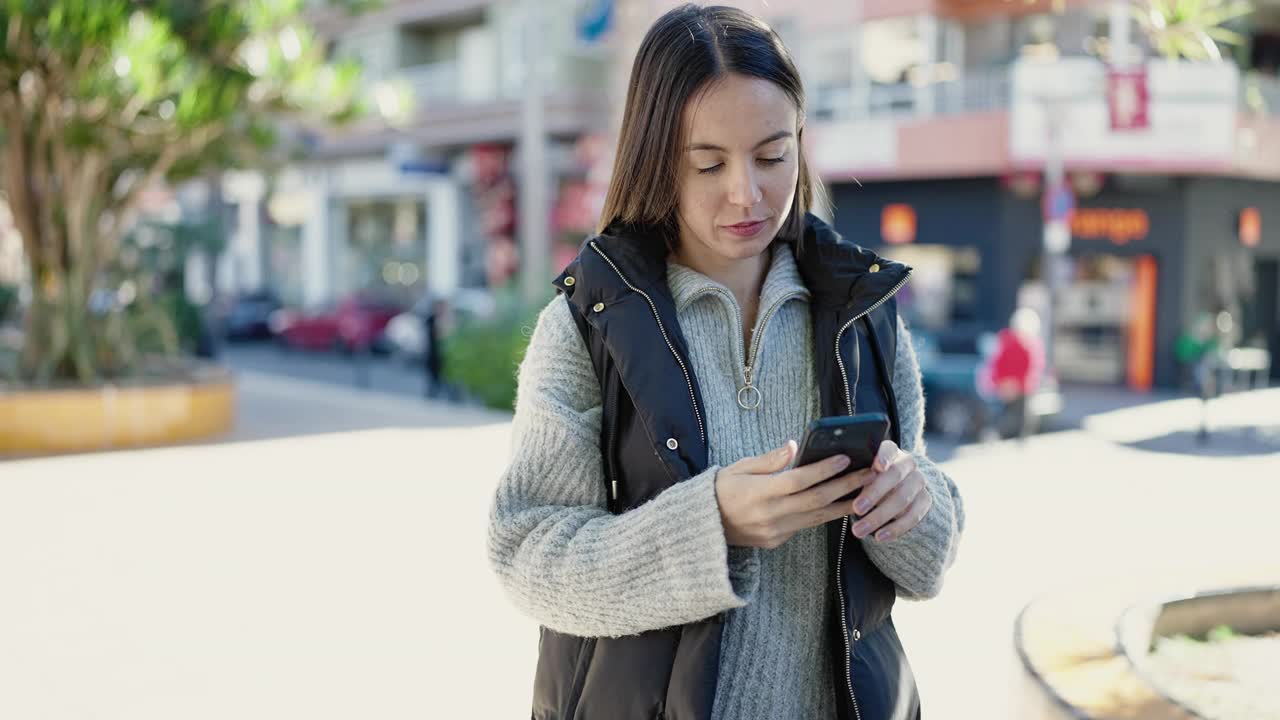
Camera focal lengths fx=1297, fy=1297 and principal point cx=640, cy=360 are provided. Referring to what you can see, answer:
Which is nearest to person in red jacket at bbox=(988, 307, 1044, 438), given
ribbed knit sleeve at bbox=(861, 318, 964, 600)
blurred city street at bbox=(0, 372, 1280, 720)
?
blurred city street at bbox=(0, 372, 1280, 720)

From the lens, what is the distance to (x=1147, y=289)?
74.3ft

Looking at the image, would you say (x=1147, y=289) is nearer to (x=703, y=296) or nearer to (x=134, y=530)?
(x=134, y=530)

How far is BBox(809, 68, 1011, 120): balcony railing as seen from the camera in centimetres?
2267

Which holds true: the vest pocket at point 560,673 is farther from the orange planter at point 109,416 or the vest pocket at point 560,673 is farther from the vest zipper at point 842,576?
the orange planter at point 109,416

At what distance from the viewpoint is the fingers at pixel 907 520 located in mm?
1766

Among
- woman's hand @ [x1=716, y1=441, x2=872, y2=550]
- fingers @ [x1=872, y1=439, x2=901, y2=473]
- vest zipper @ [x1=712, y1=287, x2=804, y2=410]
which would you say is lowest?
woman's hand @ [x1=716, y1=441, x2=872, y2=550]

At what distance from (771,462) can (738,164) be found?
1.47ft

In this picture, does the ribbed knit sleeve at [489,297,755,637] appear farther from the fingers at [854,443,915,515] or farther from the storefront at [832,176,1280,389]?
the storefront at [832,176,1280,389]

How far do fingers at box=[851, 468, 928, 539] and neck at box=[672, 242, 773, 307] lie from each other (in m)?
0.42

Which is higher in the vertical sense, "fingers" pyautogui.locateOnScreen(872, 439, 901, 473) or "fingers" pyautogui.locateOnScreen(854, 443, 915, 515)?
"fingers" pyautogui.locateOnScreen(872, 439, 901, 473)

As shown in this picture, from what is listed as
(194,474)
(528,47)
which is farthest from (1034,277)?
(194,474)

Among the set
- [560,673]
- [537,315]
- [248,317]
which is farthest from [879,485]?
[248,317]

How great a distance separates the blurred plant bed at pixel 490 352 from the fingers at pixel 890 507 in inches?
556

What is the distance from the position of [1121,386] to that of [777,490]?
22633 mm
